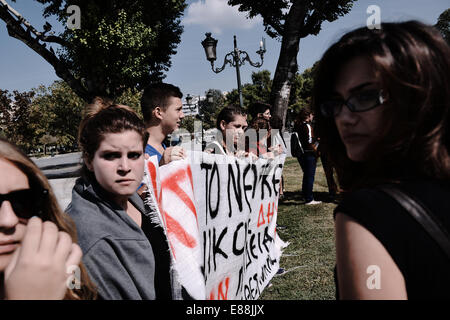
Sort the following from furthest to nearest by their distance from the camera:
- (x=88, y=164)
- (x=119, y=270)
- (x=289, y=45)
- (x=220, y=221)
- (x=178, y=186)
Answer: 1. (x=289, y=45)
2. (x=220, y=221)
3. (x=178, y=186)
4. (x=88, y=164)
5. (x=119, y=270)

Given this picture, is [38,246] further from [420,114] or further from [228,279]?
[228,279]

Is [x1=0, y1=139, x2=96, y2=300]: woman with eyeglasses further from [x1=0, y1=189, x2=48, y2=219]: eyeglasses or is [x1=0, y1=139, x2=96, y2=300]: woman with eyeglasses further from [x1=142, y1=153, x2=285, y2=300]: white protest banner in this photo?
[x1=142, y1=153, x2=285, y2=300]: white protest banner

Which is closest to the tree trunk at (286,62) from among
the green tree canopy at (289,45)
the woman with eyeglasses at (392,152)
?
the green tree canopy at (289,45)

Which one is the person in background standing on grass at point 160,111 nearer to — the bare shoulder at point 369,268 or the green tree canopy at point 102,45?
the bare shoulder at point 369,268

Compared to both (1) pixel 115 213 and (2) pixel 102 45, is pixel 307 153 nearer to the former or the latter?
(1) pixel 115 213

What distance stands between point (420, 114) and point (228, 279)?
1.86 meters

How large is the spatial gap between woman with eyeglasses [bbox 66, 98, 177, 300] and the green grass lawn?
205cm

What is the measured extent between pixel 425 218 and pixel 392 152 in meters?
0.22

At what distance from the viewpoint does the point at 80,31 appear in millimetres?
10570

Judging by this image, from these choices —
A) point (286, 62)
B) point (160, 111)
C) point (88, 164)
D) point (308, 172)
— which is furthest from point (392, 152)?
point (286, 62)

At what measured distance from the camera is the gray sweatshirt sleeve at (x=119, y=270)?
1.33 meters

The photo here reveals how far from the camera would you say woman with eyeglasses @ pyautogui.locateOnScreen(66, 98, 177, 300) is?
136 centimetres

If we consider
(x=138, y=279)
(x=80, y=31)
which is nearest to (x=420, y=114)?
(x=138, y=279)

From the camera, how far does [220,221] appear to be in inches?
88.6
